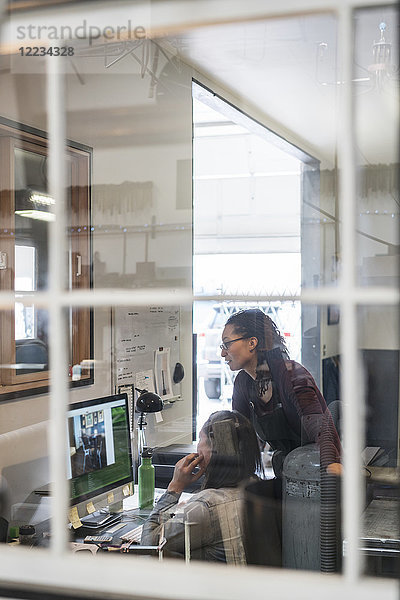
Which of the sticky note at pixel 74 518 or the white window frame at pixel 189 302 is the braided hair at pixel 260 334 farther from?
the white window frame at pixel 189 302

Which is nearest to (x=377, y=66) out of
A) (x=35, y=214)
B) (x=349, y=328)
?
(x=35, y=214)

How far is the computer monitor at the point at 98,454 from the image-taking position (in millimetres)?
2424

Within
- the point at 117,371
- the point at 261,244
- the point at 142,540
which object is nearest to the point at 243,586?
the point at 142,540

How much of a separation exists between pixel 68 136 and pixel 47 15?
6.15 ft

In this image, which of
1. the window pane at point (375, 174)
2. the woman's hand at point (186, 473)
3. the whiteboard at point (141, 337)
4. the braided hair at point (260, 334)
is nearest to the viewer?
the woman's hand at point (186, 473)

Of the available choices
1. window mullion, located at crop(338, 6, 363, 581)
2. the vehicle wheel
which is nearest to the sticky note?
window mullion, located at crop(338, 6, 363, 581)

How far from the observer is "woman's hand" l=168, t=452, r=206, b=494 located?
260cm

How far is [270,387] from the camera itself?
3160 mm

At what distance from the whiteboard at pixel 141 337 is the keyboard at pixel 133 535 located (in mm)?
988

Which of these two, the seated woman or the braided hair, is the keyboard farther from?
the braided hair

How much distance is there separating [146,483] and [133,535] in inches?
15.4

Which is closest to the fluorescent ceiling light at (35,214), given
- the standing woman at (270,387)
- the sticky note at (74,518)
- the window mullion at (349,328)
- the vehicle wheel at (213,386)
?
the standing woman at (270,387)

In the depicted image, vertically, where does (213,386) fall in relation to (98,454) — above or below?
below

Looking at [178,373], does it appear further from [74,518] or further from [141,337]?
[74,518]
